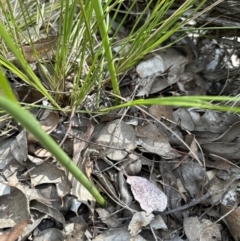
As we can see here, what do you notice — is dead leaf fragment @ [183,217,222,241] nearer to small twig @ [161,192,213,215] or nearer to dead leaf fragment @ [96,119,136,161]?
small twig @ [161,192,213,215]

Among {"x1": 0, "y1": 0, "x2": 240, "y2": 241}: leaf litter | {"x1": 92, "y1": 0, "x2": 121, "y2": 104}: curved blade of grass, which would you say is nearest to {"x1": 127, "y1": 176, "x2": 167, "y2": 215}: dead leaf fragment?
{"x1": 0, "y1": 0, "x2": 240, "y2": 241}: leaf litter

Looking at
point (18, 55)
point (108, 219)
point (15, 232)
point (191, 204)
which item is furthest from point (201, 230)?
point (18, 55)

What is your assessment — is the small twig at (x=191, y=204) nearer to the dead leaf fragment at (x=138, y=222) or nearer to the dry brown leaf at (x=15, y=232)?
the dead leaf fragment at (x=138, y=222)

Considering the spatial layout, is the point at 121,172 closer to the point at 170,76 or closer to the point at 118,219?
the point at 118,219

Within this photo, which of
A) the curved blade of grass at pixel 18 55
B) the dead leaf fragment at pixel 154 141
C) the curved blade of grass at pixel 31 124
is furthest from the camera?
the dead leaf fragment at pixel 154 141

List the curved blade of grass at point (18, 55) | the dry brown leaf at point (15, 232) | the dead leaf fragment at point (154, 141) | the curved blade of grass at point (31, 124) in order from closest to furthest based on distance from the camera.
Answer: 1. the curved blade of grass at point (31, 124)
2. the curved blade of grass at point (18, 55)
3. the dry brown leaf at point (15, 232)
4. the dead leaf fragment at point (154, 141)

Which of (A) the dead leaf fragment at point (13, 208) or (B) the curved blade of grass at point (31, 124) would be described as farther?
(A) the dead leaf fragment at point (13, 208)

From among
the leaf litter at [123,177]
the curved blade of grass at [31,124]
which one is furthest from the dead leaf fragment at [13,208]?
the curved blade of grass at [31,124]

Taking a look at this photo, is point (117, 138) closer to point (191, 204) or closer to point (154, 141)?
point (154, 141)
